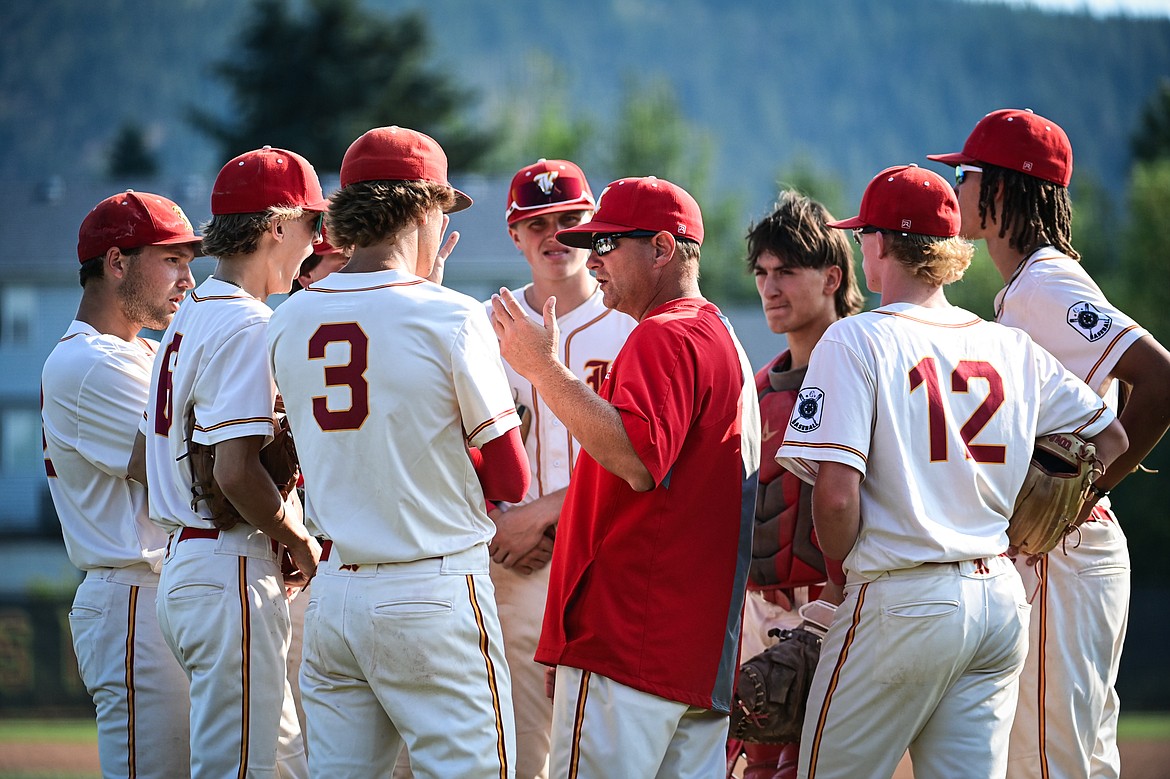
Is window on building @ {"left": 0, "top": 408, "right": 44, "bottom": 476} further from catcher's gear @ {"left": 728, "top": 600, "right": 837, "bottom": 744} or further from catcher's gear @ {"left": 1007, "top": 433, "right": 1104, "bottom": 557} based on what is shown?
catcher's gear @ {"left": 1007, "top": 433, "right": 1104, "bottom": 557}

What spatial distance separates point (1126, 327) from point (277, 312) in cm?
280

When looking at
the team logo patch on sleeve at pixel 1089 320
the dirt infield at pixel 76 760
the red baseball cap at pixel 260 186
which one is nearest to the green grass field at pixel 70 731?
the dirt infield at pixel 76 760

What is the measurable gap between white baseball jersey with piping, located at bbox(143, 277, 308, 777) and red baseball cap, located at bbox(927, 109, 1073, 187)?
2.53 meters

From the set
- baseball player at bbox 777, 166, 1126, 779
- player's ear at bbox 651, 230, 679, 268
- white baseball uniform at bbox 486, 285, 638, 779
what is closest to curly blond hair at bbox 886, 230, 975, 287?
baseball player at bbox 777, 166, 1126, 779

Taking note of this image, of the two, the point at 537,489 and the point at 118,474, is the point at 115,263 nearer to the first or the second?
the point at 118,474

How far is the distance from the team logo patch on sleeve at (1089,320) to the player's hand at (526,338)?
6.14ft

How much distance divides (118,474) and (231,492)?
791 mm

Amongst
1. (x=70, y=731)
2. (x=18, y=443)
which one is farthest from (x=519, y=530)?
(x=18, y=443)

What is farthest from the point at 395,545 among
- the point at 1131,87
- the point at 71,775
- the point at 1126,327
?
the point at 1131,87

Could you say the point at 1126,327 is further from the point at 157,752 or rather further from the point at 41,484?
the point at 41,484

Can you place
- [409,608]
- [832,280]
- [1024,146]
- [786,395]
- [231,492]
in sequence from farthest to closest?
[832,280], [786,395], [1024,146], [231,492], [409,608]

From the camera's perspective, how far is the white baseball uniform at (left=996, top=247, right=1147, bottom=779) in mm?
4039

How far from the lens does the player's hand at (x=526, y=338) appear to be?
11.5 ft

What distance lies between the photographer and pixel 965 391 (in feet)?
11.7
